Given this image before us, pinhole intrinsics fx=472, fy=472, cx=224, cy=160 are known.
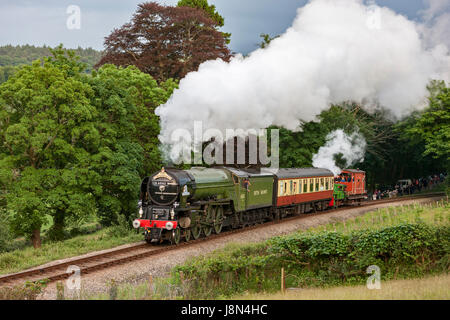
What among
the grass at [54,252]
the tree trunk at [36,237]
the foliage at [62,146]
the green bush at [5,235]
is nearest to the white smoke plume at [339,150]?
the foliage at [62,146]

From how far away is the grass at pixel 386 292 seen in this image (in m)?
11.2

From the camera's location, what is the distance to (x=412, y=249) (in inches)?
578

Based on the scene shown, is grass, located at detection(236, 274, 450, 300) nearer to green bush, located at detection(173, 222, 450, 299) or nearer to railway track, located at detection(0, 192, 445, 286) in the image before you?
green bush, located at detection(173, 222, 450, 299)

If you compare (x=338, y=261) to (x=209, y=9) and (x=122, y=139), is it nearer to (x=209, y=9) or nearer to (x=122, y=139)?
(x=122, y=139)

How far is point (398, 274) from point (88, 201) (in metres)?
→ 17.5

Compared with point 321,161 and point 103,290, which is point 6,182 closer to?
point 103,290

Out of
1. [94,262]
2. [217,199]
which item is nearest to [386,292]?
[94,262]

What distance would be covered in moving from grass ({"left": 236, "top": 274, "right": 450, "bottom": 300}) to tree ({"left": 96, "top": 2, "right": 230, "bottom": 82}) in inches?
1322

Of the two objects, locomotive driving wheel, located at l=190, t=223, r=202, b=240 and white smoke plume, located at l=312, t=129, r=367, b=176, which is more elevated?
white smoke plume, located at l=312, t=129, r=367, b=176

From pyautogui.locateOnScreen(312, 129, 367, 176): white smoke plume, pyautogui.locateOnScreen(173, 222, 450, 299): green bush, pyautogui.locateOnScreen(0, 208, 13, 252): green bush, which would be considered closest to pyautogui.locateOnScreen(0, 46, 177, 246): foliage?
pyautogui.locateOnScreen(0, 208, 13, 252): green bush

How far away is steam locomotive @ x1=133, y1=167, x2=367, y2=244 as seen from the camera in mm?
20188

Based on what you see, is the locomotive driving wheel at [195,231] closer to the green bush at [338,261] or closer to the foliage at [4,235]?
the green bush at [338,261]

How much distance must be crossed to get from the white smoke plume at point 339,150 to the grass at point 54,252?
21.2 meters
